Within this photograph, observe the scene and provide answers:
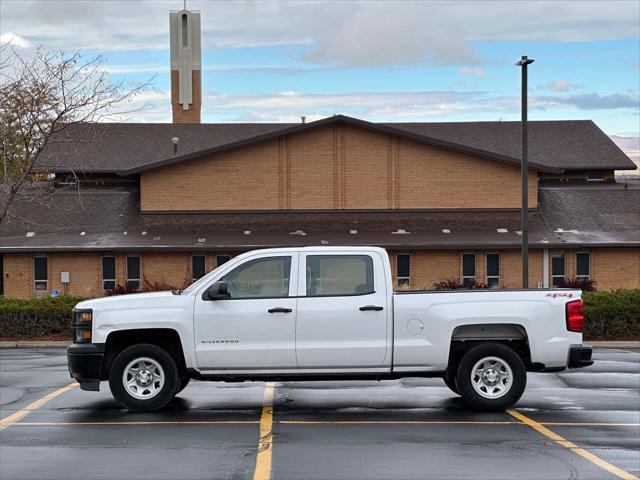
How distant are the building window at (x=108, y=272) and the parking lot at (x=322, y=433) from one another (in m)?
25.9

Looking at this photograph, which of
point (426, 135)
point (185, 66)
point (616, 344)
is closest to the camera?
point (616, 344)

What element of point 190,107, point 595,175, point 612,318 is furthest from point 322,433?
point 190,107

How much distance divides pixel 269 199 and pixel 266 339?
3084 centimetres

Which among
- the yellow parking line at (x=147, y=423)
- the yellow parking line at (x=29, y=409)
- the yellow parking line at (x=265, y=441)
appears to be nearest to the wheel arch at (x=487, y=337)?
the yellow parking line at (x=265, y=441)

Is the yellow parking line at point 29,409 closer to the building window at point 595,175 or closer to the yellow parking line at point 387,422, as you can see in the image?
the yellow parking line at point 387,422

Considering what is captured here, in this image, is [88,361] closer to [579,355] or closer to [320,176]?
[579,355]

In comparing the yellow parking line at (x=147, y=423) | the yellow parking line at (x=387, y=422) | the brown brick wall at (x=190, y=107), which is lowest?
the yellow parking line at (x=387, y=422)

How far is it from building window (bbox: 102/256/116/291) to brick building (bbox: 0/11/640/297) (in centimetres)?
4

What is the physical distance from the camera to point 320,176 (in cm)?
4259

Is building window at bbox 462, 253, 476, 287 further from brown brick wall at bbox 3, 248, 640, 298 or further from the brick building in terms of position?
brown brick wall at bbox 3, 248, 640, 298

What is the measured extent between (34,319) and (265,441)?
1763 centimetres

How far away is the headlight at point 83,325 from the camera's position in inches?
477

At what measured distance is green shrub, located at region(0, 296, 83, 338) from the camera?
2636 centimetres

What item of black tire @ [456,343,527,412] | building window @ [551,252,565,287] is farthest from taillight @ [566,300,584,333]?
building window @ [551,252,565,287]
